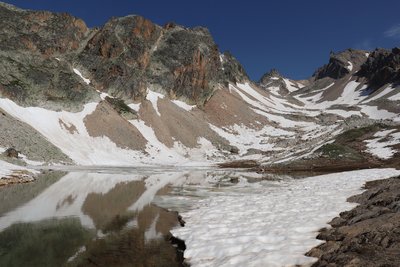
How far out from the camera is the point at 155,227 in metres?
18.5

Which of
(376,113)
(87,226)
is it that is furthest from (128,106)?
(376,113)

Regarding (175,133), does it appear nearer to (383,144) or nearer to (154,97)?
(154,97)

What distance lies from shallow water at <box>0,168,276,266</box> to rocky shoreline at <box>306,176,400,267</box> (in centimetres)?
511

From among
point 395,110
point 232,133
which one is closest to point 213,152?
point 232,133

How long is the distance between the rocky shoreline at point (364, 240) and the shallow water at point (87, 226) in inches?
201

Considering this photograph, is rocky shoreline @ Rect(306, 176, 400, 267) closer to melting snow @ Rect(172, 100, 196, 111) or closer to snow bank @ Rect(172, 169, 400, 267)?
snow bank @ Rect(172, 169, 400, 267)

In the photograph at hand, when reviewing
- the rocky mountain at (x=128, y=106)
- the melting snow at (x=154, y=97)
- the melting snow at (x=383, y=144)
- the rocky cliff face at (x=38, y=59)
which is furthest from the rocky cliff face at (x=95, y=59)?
the melting snow at (x=383, y=144)

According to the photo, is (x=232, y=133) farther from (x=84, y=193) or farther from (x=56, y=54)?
(x=84, y=193)

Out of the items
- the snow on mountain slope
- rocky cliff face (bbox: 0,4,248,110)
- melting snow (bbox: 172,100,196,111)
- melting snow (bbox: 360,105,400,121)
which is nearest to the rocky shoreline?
the snow on mountain slope

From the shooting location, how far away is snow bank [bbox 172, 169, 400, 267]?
41.1 ft

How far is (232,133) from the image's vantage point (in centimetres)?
12581

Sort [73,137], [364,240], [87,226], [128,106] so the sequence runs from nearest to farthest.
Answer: [364,240] → [87,226] → [73,137] → [128,106]

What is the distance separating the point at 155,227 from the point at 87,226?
317 cm

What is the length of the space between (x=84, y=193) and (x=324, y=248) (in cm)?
2133
